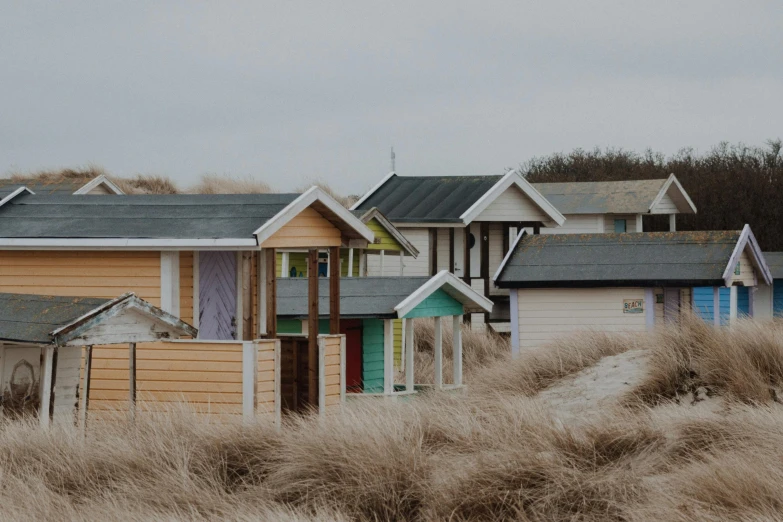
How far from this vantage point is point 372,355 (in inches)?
792

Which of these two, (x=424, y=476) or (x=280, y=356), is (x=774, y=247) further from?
(x=424, y=476)

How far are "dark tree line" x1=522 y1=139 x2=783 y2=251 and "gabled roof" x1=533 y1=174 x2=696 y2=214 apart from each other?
3259 millimetres

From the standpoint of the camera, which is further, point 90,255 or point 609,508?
point 90,255

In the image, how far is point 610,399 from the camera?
1445cm

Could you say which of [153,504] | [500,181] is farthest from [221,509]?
[500,181]

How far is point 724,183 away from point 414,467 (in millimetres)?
35403

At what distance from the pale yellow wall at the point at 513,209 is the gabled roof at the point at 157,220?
1427 cm

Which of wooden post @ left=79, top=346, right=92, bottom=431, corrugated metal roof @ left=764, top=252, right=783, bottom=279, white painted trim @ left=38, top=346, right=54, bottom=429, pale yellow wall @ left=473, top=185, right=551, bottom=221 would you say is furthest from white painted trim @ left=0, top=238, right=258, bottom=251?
corrugated metal roof @ left=764, top=252, right=783, bottom=279

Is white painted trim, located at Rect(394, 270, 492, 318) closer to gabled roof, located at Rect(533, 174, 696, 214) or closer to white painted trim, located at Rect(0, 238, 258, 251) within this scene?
white painted trim, located at Rect(0, 238, 258, 251)

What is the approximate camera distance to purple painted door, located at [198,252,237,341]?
52.2ft

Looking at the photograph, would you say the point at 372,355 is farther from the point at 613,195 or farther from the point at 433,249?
the point at 613,195

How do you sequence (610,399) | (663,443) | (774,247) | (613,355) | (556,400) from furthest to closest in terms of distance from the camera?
(774,247), (613,355), (556,400), (610,399), (663,443)

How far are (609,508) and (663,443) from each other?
1714mm

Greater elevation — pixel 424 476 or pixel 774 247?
pixel 774 247
